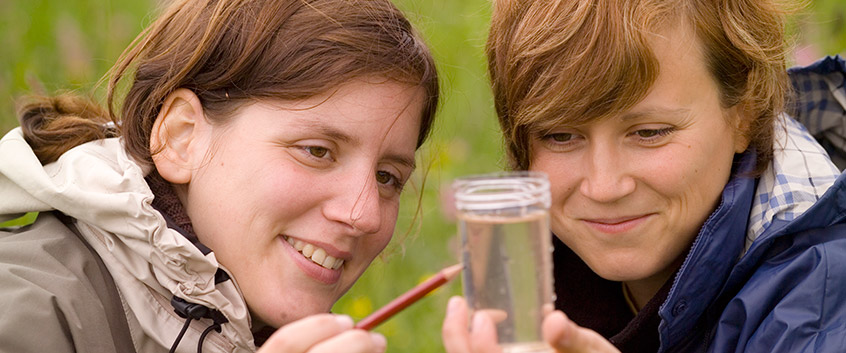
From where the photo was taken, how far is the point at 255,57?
8.09 ft

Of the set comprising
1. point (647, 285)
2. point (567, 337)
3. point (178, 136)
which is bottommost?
point (647, 285)

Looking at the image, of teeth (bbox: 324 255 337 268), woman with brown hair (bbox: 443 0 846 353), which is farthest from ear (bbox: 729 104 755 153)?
teeth (bbox: 324 255 337 268)

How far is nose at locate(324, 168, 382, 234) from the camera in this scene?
2.37 m

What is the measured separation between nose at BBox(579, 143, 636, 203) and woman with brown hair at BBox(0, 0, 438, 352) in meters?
0.51

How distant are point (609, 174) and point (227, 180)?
0.98 meters

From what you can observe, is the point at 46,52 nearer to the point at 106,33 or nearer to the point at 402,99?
the point at 106,33

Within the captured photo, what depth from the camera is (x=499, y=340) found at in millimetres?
1672

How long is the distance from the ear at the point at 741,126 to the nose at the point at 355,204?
1012mm

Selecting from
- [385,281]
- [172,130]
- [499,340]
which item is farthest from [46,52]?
[499,340]

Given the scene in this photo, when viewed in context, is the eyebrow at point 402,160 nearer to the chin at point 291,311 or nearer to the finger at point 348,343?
the chin at point 291,311

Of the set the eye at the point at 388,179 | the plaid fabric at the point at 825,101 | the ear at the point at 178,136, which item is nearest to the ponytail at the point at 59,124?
the ear at the point at 178,136

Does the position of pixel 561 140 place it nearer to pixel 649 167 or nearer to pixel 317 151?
pixel 649 167

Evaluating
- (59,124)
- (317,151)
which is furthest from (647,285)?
(59,124)

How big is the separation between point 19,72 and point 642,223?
130 inches
